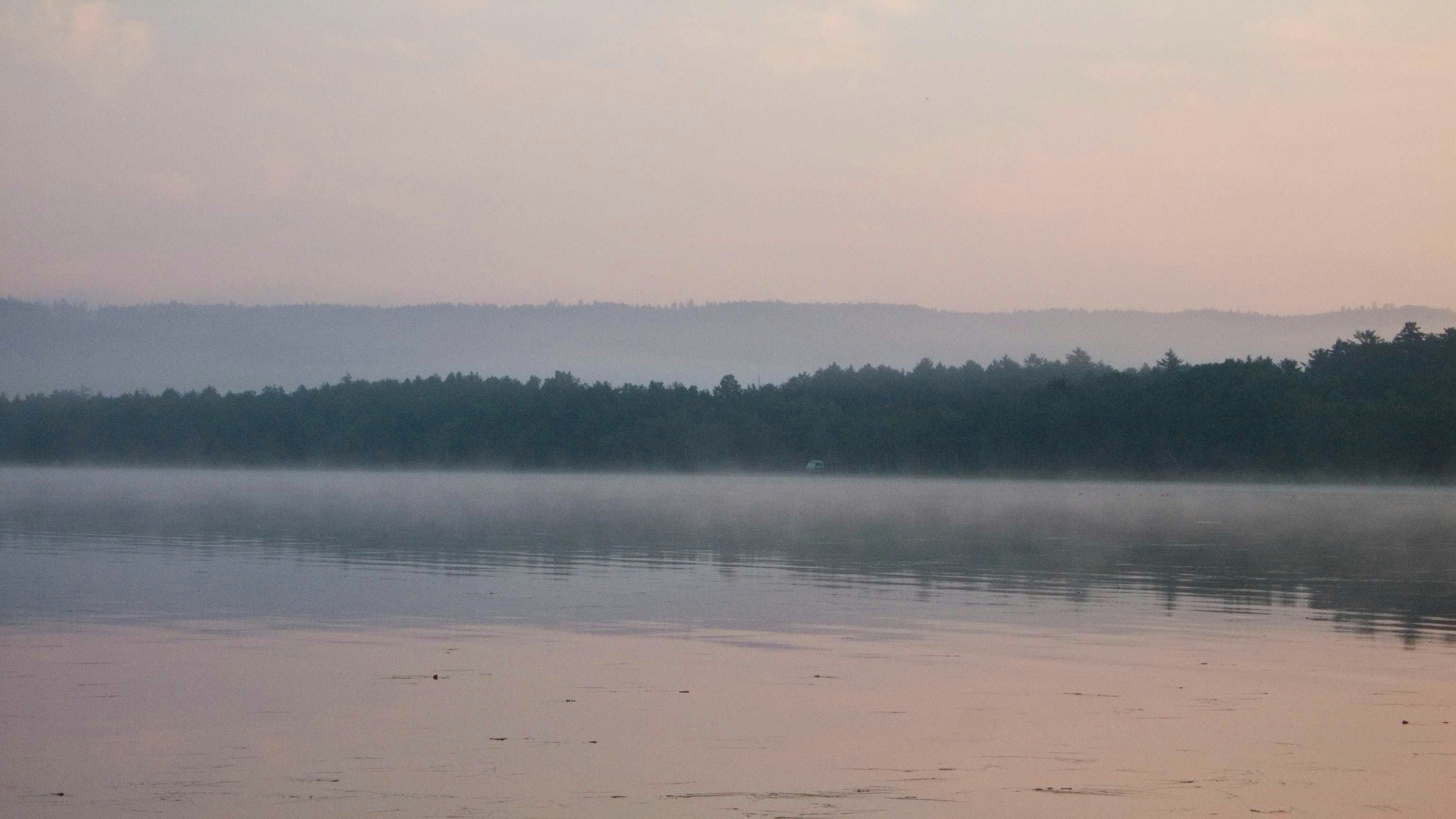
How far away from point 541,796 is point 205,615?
8.69m

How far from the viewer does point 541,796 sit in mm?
8164

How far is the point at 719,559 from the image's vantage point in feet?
81.3

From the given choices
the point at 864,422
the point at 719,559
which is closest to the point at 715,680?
the point at 719,559

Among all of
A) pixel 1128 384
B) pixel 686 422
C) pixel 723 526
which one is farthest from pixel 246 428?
pixel 723 526

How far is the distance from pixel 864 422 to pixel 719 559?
10036 cm

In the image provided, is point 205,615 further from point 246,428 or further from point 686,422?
point 246,428

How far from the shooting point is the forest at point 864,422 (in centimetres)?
9088

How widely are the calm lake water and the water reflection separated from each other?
0.15 meters

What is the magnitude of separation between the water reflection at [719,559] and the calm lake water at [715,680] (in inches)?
5.7

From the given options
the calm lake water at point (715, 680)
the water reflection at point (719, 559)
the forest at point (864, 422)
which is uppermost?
the forest at point (864, 422)

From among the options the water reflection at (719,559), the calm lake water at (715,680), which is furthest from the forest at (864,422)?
the calm lake water at (715,680)

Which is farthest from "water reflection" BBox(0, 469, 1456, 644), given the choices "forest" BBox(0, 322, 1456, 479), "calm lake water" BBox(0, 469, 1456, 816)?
"forest" BBox(0, 322, 1456, 479)

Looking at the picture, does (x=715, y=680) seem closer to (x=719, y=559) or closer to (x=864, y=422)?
(x=719, y=559)

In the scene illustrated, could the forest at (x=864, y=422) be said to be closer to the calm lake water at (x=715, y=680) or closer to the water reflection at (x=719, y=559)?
the water reflection at (x=719, y=559)
